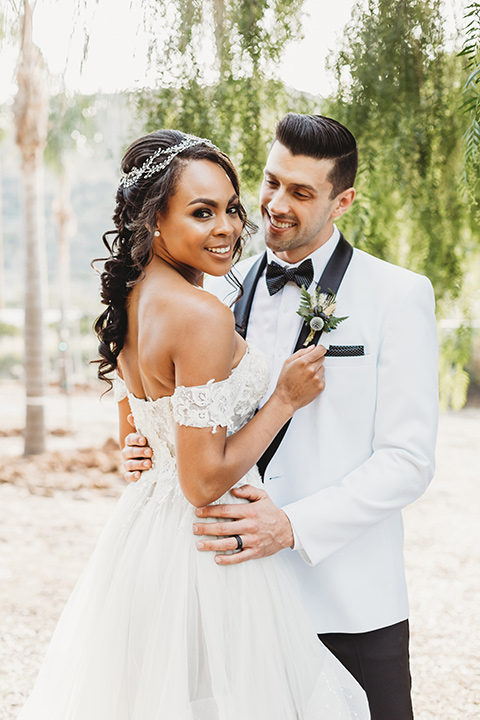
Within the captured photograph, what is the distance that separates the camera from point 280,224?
7.11 ft

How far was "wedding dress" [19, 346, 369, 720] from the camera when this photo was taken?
1.66 m

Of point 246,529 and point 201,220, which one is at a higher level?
point 201,220

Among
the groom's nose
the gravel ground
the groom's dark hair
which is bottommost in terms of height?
the gravel ground

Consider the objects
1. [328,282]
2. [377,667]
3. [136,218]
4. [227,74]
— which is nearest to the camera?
[136,218]

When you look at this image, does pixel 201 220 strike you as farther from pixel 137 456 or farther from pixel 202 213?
pixel 137 456

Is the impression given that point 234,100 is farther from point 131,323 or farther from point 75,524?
point 75,524

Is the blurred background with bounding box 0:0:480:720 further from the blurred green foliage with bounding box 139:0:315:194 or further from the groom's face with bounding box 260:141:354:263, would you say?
the groom's face with bounding box 260:141:354:263

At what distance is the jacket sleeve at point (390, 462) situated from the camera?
189 centimetres

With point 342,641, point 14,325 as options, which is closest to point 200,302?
point 342,641

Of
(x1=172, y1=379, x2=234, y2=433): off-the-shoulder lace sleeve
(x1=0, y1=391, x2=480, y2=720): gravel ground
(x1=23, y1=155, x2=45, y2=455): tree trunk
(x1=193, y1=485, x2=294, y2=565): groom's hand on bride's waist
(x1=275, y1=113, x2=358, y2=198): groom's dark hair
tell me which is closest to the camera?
(x1=172, y1=379, x2=234, y2=433): off-the-shoulder lace sleeve

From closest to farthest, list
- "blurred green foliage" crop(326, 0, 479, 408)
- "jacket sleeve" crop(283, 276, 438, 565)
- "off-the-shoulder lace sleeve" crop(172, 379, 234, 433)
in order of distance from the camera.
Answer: "off-the-shoulder lace sleeve" crop(172, 379, 234, 433) → "jacket sleeve" crop(283, 276, 438, 565) → "blurred green foliage" crop(326, 0, 479, 408)

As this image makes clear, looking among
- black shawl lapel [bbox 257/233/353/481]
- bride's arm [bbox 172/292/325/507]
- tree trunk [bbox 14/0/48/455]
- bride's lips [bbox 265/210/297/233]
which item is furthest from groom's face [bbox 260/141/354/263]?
tree trunk [bbox 14/0/48/455]

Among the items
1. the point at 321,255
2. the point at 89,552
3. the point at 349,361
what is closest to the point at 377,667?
the point at 349,361

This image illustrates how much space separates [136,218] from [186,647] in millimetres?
1081
